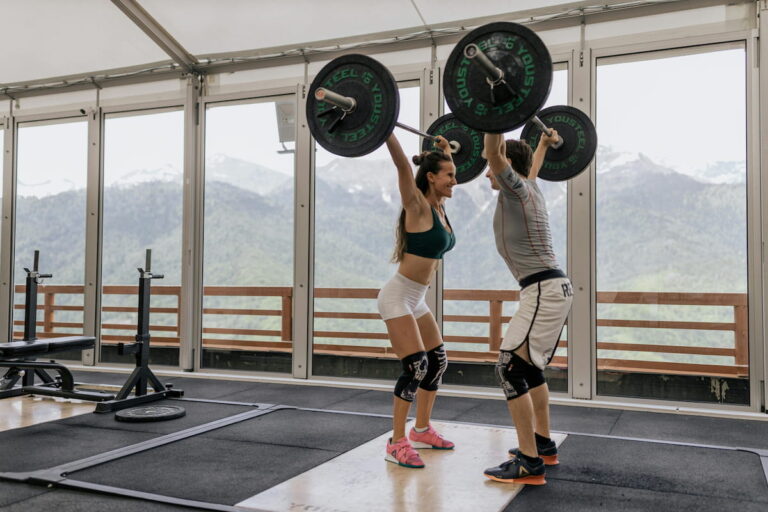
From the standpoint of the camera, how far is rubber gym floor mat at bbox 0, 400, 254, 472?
2631 millimetres

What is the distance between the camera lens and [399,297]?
8.15 ft

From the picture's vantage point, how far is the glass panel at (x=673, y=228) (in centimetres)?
370

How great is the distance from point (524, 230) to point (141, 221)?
390cm

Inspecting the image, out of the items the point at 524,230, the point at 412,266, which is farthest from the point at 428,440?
the point at 524,230

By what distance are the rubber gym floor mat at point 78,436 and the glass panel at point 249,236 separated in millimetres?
1286

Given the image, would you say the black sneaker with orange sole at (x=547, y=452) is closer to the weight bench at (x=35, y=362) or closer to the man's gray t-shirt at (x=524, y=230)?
the man's gray t-shirt at (x=524, y=230)

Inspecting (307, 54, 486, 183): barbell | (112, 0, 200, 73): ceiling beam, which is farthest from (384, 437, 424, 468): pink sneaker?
(112, 0, 200, 73): ceiling beam

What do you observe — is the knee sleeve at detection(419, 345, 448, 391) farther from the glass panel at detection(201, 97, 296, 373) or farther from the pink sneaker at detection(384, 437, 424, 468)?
the glass panel at detection(201, 97, 296, 373)

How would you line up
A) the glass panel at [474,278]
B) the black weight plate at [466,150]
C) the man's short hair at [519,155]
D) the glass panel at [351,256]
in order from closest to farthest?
the man's short hair at [519,155]
the black weight plate at [466,150]
the glass panel at [474,278]
the glass panel at [351,256]

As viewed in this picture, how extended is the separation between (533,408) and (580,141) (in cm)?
118

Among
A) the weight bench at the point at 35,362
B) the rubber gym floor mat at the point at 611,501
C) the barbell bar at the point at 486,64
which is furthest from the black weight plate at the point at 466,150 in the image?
the weight bench at the point at 35,362

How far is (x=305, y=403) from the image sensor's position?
3.90 meters

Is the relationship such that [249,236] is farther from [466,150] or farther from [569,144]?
[569,144]

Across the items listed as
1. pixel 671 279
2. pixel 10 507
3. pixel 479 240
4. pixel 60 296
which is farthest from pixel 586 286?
pixel 60 296
